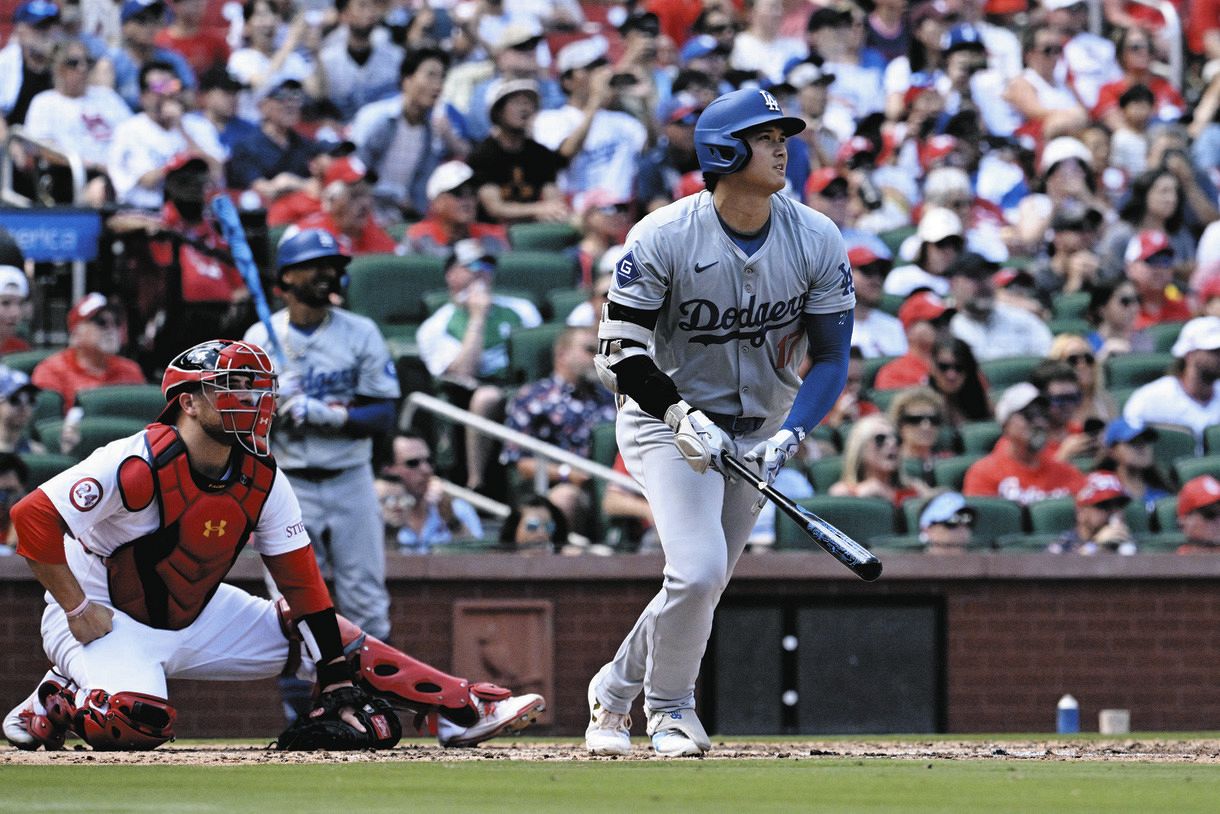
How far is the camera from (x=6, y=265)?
40.4ft

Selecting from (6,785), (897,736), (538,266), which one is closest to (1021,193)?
(538,266)

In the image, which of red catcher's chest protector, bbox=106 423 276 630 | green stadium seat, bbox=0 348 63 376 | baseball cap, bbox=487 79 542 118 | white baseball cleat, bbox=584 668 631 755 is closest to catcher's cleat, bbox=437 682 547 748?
white baseball cleat, bbox=584 668 631 755

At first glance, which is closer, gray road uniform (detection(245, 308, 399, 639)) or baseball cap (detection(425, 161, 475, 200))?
gray road uniform (detection(245, 308, 399, 639))

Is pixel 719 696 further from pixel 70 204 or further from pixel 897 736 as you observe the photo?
pixel 70 204

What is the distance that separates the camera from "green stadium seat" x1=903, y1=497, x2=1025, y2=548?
1153 cm

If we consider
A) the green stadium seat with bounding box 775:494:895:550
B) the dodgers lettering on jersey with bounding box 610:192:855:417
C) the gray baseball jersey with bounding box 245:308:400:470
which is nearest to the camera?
the dodgers lettering on jersey with bounding box 610:192:855:417

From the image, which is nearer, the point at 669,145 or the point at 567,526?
the point at 567,526

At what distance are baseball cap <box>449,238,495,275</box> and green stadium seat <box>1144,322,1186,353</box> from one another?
13.7 ft

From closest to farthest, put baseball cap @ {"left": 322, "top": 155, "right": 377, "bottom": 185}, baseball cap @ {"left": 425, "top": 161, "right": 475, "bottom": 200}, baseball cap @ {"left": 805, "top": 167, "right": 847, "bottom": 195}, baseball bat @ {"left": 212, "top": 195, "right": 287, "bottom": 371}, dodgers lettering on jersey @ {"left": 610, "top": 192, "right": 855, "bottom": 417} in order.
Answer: dodgers lettering on jersey @ {"left": 610, "top": 192, "right": 855, "bottom": 417}, baseball bat @ {"left": 212, "top": 195, "right": 287, "bottom": 371}, baseball cap @ {"left": 322, "top": 155, "right": 377, "bottom": 185}, baseball cap @ {"left": 425, "top": 161, "right": 475, "bottom": 200}, baseball cap @ {"left": 805, "top": 167, "right": 847, "bottom": 195}

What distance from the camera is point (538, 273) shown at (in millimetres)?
13562

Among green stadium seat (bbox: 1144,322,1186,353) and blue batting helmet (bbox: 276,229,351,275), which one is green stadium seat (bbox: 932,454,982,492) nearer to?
green stadium seat (bbox: 1144,322,1186,353)

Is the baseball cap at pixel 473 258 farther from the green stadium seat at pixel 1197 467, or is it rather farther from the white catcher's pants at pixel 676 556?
the white catcher's pants at pixel 676 556

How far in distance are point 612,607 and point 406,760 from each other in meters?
3.85

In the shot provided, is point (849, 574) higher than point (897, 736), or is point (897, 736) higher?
point (849, 574)
